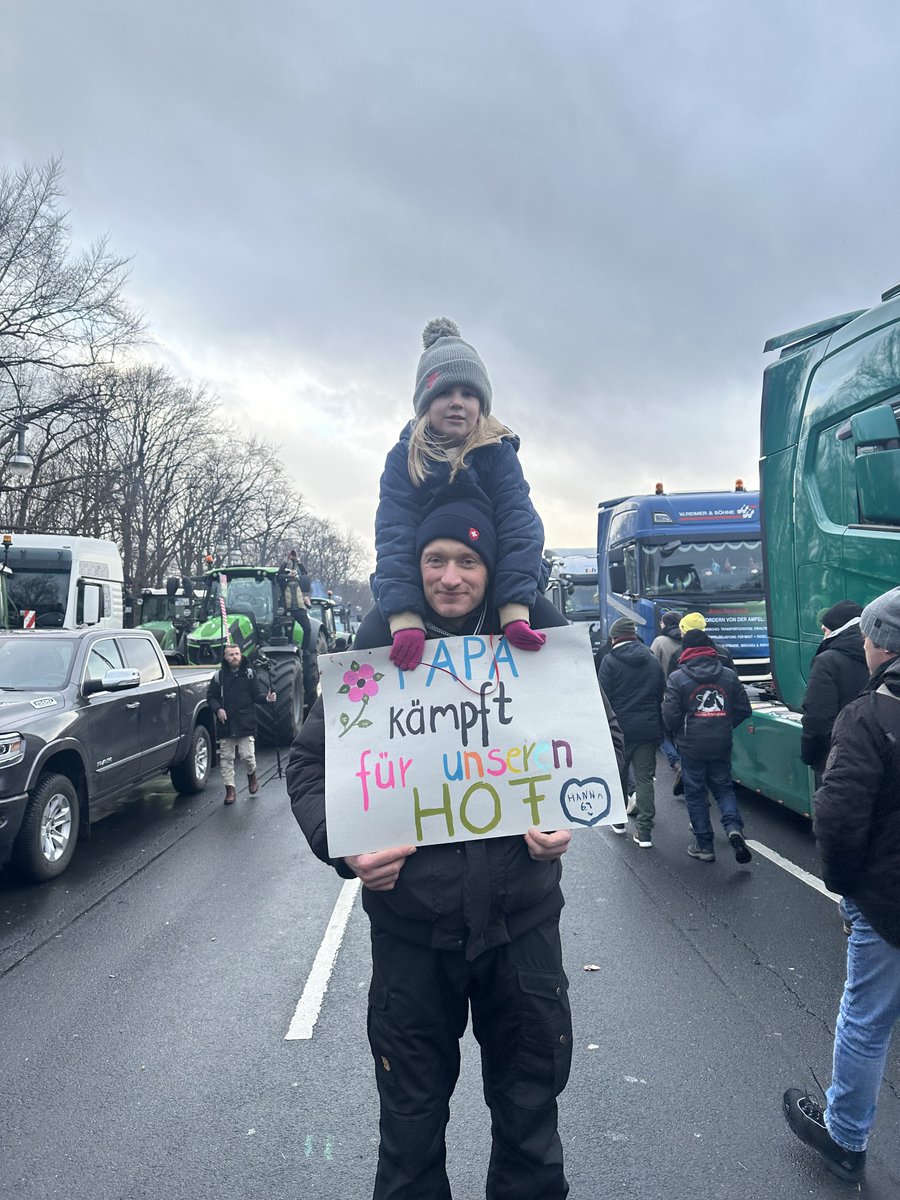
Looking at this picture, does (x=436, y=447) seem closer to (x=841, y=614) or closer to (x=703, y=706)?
(x=841, y=614)

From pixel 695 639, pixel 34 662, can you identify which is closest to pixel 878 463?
pixel 695 639

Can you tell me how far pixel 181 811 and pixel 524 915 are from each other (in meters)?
7.62

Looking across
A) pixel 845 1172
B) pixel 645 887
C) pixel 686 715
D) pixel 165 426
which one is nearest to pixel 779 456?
pixel 686 715

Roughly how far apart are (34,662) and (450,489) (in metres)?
6.19

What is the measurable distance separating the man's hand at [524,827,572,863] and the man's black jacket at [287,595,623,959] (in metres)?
0.04

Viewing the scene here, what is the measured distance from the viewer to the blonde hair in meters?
2.19

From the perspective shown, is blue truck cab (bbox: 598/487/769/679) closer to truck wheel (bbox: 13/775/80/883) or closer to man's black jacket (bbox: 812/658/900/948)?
truck wheel (bbox: 13/775/80/883)

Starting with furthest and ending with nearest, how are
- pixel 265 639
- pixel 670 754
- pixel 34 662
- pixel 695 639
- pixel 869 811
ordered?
pixel 265 639
pixel 670 754
pixel 34 662
pixel 695 639
pixel 869 811

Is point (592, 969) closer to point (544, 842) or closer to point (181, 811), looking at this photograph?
point (544, 842)

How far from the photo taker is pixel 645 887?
595cm

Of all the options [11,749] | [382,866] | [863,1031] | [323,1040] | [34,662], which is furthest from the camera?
[34,662]

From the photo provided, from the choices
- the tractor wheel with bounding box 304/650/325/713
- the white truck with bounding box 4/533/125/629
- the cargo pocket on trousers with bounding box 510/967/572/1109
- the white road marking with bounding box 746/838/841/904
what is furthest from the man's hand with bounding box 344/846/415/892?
the tractor wheel with bounding box 304/650/325/713

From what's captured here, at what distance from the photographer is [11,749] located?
5.88 meters

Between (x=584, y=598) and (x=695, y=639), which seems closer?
(x=695, y=639)
